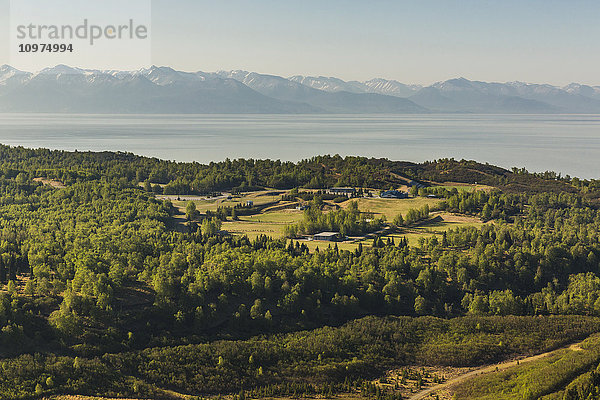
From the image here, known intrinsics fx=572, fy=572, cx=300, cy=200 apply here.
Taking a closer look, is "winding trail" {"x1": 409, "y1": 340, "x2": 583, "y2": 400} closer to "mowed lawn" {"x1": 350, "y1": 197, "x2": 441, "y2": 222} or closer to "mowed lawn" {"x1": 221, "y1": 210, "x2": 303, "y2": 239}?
"mowed lawn" {"x1": 221, "y1": 210, "x2": 303, "y2": 239}

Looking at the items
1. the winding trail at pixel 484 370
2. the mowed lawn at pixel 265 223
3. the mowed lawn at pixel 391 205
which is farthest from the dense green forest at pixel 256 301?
the mowed lawn at pixel 391 205

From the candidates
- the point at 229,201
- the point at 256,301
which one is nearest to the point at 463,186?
the point at 229,201

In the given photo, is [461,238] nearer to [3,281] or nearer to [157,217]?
[157,217]


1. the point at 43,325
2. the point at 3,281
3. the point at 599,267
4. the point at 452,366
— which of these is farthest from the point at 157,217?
the point at 599,267

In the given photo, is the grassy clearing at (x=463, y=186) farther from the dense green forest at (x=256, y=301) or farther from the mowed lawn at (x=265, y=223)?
the mowed lawn at (x=265, y=223)

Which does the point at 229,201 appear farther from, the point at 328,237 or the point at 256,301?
the point at 256,301

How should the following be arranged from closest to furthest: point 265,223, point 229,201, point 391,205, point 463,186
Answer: point 265,223, point 391,205, point 229,201, point 463,186

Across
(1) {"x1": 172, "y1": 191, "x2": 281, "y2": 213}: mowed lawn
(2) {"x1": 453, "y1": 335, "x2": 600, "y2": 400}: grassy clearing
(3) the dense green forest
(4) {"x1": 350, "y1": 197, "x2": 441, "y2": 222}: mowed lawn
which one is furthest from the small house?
(2) {"x1": 453, "y1": 335, "x2": 600, "y2": 400}: grassy clearing
